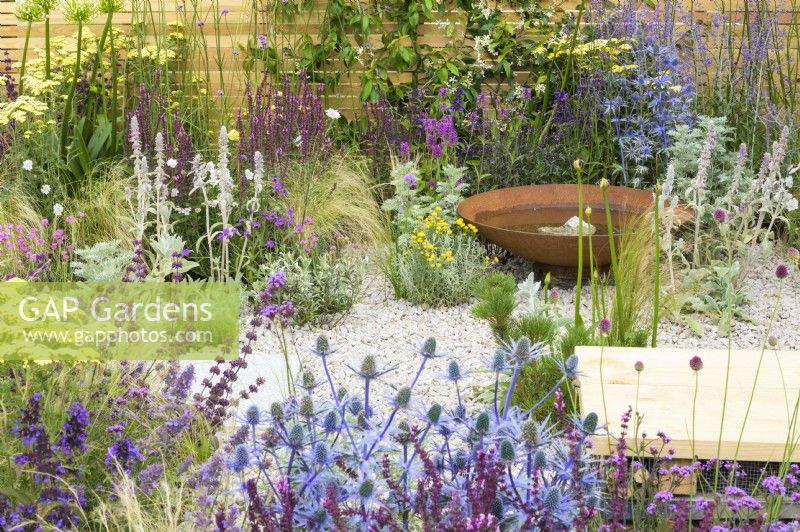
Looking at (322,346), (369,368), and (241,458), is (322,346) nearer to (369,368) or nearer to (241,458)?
(369,368)

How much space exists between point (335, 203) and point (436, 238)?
1.85 ft

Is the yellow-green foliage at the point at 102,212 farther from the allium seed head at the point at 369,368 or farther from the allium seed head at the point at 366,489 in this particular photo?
the allium seed head at the point at 366,489

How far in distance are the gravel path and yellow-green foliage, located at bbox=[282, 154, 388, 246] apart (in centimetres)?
34

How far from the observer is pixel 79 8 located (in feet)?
15.1

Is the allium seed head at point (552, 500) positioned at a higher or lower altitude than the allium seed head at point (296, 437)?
lower

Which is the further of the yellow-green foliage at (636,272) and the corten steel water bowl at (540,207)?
the corten steel water bowl at (540,207)

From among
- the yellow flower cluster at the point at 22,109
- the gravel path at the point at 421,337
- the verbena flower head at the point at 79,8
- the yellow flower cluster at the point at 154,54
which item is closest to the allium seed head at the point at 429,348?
the gravel path at the point at 421,337

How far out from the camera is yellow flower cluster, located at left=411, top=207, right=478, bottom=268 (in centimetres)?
475

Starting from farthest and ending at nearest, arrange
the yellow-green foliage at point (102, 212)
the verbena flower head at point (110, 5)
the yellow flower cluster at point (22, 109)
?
the yellow flower cluster at point (22, 109) < the yellow-green foliage at point (102, 212) < the verbena flower head at point (110, 5)

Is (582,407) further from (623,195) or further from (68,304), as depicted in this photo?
(623,195)

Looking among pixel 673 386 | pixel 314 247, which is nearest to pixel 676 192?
pixel 314 247

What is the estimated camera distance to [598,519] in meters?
2.29

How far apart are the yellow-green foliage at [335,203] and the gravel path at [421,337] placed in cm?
34

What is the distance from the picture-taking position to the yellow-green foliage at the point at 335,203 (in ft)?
16.8
